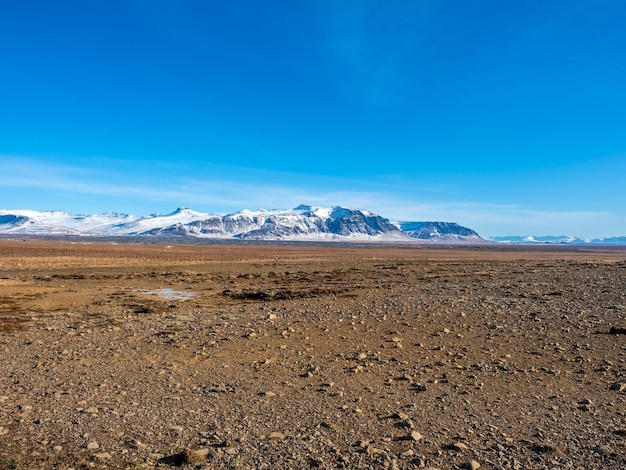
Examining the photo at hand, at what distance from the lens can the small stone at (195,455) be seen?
7039 mm

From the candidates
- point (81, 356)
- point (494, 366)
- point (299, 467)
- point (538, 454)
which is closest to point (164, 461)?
point (299, 467)

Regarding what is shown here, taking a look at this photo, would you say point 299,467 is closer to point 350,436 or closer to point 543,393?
point 350,436

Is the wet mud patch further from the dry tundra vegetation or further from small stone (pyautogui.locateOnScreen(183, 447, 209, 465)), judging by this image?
small stone (pyautogui.locateOnScreen(183, 447, 209, 465))

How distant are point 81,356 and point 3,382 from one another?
2.34 meters

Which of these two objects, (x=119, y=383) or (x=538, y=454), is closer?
(x=538, y=454)

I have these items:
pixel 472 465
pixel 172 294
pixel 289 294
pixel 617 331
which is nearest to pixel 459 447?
pixel 472 465

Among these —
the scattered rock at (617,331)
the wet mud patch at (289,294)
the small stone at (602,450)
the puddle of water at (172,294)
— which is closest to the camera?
the small stone at (602,450)

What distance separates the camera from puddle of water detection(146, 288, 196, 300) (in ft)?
87.4

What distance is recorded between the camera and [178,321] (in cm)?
1789

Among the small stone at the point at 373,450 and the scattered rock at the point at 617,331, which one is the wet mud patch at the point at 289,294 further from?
the small stone at the point at 373,450

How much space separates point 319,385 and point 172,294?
19.5m

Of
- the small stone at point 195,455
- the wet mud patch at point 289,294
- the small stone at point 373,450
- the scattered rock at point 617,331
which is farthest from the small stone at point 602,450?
the wet mud patch at point 289,294

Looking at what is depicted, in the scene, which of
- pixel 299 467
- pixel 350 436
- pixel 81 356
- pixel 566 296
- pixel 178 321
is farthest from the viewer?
pixel 566 296

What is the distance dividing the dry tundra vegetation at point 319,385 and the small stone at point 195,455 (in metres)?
0.02
